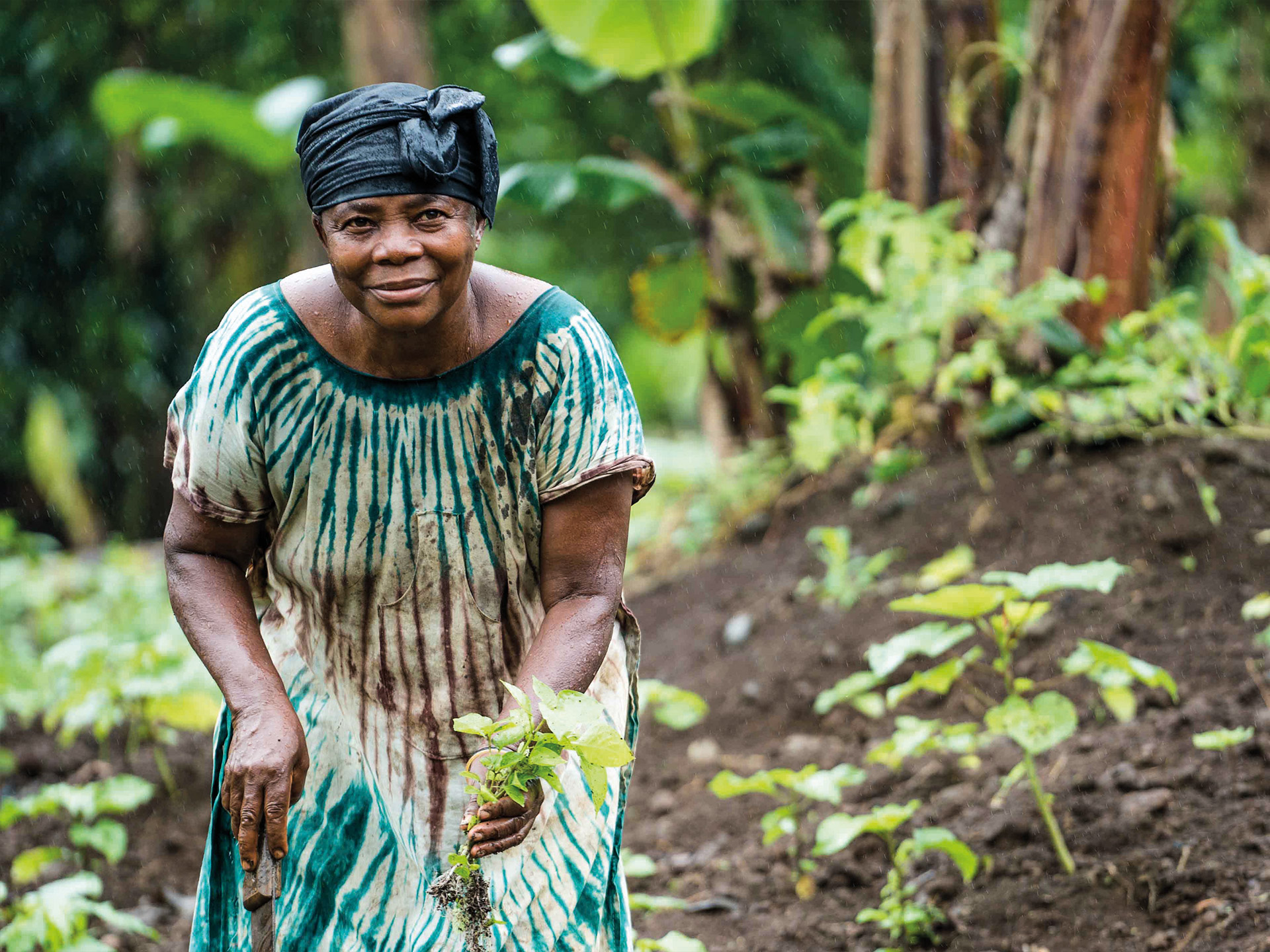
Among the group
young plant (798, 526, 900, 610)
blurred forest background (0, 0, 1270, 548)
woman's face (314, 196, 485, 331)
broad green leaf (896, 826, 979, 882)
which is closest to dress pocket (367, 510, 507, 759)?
woman's face (314, 196, 485, 331)

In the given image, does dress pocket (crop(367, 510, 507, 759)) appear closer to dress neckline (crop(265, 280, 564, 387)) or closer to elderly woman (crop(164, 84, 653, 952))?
elderly woman (crop(164, 84, 653, 952))

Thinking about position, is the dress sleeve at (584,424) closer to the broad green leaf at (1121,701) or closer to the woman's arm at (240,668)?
the woman's arm at (240,668)

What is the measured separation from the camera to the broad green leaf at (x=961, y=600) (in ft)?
8.61

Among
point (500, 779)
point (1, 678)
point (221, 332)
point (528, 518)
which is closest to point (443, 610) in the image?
point (528, 518)

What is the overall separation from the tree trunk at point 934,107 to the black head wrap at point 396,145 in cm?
413

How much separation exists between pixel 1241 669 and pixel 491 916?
2386 mm

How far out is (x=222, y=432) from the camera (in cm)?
200

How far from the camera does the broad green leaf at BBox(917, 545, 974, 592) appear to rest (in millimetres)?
3469

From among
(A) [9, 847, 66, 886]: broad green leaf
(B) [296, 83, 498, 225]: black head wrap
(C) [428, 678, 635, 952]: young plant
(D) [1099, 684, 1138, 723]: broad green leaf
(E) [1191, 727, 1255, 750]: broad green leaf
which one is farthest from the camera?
(A) [9, 847, 66, 886]: broad green leaf

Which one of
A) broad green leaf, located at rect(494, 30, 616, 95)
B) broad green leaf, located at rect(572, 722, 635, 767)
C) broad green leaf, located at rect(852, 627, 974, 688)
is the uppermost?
broad green leaf, located at rect(494, 30, 616, 95)

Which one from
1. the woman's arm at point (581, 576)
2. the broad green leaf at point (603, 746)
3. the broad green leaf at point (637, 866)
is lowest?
the broad green leaf at point (637, 866)

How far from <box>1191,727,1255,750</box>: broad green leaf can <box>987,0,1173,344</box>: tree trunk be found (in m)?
2.31

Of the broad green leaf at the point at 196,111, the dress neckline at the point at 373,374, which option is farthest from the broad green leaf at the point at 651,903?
the broad green leaf at the point at 196,111

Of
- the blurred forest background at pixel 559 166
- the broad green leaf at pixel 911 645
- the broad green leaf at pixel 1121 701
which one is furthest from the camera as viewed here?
the blurred forest background at pixel 559 166
